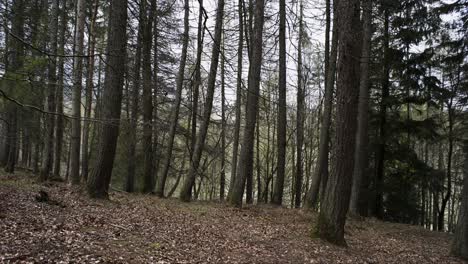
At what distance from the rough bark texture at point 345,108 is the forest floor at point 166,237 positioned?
42.9 inches

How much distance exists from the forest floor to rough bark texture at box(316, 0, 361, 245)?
1.09 meters

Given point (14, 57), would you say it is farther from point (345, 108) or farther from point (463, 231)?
point (463, 231)

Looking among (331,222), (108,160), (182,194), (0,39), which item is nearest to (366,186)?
(182,194)

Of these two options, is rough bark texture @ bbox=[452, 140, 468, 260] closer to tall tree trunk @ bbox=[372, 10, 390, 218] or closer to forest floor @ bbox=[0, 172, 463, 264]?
forest floor @ bbox=[0, 172, 463, 264]

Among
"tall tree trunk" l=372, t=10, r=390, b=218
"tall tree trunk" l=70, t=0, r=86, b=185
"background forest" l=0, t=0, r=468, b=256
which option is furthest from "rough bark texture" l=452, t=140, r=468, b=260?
"tall tree trunk" l=70, t=0, r=86, b=185

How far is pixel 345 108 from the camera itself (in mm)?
7164

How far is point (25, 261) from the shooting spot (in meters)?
4.20

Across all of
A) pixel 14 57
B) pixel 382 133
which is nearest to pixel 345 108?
pixel 382 133

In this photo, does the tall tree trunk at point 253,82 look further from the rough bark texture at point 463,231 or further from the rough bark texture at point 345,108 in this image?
the rough bark texture at point 463,231

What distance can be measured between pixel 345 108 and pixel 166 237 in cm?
432

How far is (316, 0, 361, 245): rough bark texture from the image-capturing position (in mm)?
7164

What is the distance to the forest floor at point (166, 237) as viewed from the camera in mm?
4930

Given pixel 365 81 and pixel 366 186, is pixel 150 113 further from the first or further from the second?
pixel 366 186

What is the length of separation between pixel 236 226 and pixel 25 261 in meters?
4.82
